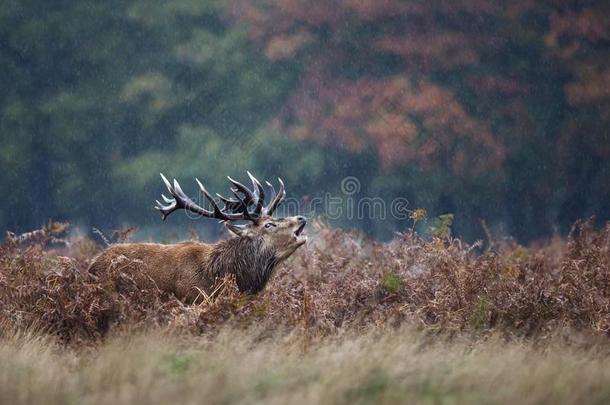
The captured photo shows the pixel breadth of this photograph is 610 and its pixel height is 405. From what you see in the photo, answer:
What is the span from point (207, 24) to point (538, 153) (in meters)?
8.44

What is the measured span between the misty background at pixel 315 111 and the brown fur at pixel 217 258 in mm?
10877

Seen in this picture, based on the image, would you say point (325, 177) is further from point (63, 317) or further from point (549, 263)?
point (63, 317)

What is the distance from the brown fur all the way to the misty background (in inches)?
428

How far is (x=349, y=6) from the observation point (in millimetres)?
21672

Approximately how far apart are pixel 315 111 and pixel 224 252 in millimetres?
12084

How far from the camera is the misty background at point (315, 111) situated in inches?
773

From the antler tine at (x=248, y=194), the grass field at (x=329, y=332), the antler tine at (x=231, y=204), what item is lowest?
the grass field at (x=329, y=332)

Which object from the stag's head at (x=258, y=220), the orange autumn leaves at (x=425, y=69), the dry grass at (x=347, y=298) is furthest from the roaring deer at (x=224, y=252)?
the orange autumn leaves at (x=425, y=69)

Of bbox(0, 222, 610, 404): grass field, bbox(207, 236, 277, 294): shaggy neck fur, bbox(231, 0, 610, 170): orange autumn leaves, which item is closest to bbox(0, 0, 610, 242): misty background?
bbox(231, 0, 610, 170): orange autumn leaves

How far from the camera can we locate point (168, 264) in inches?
336

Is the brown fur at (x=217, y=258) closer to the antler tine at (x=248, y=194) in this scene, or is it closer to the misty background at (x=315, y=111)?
the antler tine at (x=248, y=194)

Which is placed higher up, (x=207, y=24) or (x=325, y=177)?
(x=207, y=24)

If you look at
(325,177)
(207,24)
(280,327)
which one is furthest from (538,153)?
(280,327)

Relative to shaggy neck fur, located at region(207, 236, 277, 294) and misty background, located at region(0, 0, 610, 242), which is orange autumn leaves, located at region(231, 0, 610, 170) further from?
shaggy neck fur, located at region(207, 236, 277, 294)
